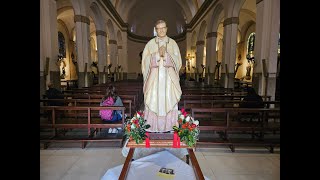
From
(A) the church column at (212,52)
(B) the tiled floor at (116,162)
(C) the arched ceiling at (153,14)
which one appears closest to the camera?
(B) the tiled floor at (116,162)

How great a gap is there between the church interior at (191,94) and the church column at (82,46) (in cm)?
6

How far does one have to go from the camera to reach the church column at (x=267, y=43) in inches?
332

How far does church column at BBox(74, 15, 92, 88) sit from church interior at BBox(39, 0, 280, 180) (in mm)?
59

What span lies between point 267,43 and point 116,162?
785cm

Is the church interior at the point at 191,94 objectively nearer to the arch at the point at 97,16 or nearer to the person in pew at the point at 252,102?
the arch at the point at 97,16

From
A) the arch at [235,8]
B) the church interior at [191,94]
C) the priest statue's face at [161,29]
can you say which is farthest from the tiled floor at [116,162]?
the arch at [235,8]

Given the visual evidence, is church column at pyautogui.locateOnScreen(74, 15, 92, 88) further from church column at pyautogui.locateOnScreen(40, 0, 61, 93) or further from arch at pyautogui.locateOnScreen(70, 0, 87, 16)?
church column at pyautogui.locateOnScreen(40, 0, 61, 93)

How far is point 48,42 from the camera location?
9.47 m

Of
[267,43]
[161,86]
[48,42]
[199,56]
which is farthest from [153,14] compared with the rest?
[161,86]
